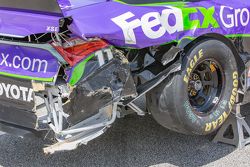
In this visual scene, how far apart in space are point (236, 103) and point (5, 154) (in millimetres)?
2302

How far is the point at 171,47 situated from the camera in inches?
142

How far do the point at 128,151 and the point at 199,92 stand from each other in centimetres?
95

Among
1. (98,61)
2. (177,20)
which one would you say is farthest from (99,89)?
(177,20)

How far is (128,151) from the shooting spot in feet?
15.0

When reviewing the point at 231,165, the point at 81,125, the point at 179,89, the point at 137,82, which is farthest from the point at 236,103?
the point at 81,125

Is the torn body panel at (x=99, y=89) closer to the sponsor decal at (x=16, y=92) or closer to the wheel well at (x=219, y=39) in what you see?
the sponsor decal at (x=16, y=92)

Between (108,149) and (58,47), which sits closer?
(58,47)

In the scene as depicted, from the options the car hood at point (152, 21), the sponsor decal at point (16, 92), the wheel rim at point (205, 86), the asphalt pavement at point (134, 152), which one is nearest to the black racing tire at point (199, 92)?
the wheel rim at point (205, 86)

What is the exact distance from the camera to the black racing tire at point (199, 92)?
3.68 meters

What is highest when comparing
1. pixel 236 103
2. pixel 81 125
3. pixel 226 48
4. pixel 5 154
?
pixel 226 48

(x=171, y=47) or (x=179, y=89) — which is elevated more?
(x=171, y=47)

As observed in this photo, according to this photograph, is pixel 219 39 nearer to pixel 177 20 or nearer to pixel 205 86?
pixel 205 86

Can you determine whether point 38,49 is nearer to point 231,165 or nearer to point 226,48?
point 226,48

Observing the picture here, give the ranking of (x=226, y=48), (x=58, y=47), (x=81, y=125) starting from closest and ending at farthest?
1. (x=58, y=47)
2. (x=81, y=125)
3. (x=226, y=48)
